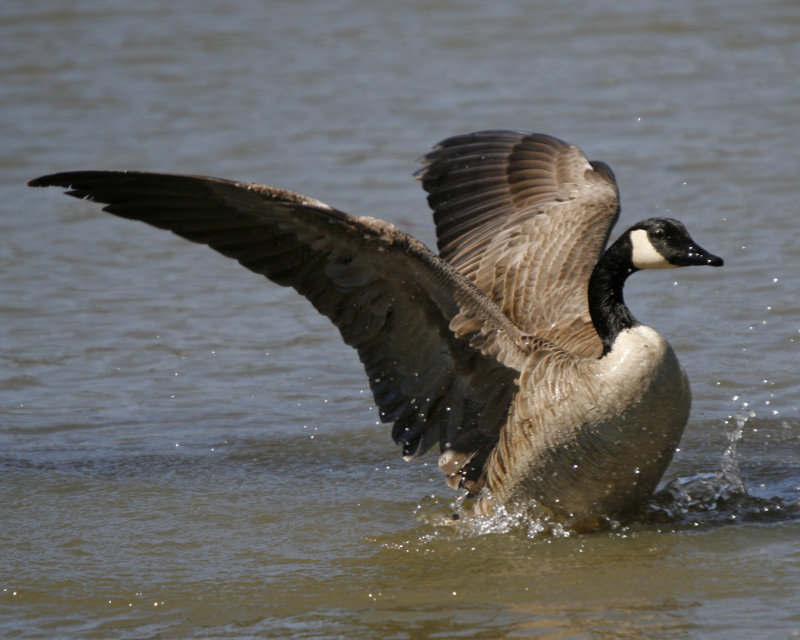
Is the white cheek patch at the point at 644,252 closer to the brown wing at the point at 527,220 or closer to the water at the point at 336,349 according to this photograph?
the brown wing at the point at 527,220

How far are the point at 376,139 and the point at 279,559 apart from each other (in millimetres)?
7017

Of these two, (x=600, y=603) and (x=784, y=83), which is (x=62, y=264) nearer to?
(x=600, y=603)

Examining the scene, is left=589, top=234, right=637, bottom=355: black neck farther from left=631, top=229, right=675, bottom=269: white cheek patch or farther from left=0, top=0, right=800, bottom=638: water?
left=0, top=0, right=800, bottom=638: water

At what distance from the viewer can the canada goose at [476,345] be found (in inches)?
193

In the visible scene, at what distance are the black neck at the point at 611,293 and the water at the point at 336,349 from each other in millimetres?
842

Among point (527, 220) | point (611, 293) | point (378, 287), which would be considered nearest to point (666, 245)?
point (611, 293)

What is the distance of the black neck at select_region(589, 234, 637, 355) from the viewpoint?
5141 mm

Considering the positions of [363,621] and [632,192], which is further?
[632,192]

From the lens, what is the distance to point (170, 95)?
44.2 ft

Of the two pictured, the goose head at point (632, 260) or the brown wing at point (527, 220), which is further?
the brown wing at point (527, 220)

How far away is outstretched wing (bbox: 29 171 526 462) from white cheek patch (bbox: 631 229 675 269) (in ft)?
1.94

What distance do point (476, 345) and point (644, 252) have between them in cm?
78

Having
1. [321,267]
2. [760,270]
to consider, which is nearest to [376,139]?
[760,270]

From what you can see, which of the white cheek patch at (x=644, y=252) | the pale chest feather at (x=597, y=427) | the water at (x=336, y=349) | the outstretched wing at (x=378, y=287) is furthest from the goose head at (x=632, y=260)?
the water at (x=336, y=349)
